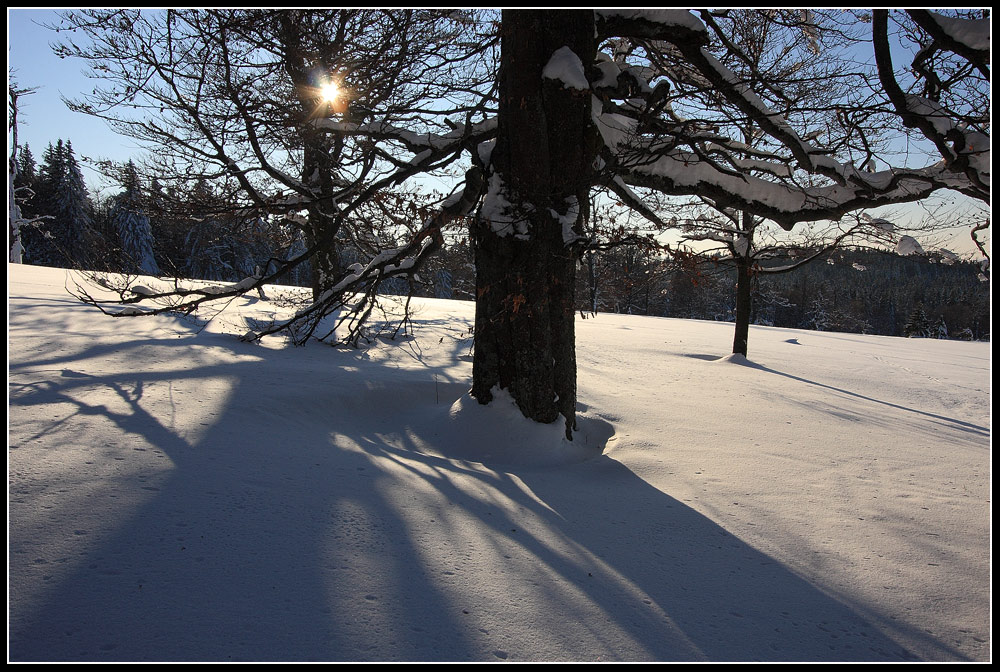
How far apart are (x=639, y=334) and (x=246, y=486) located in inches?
514

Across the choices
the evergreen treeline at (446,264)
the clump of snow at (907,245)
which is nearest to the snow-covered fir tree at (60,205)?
the evergreen treeline at (446,264)

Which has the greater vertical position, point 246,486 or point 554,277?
point 554,277

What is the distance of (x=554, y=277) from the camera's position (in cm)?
450

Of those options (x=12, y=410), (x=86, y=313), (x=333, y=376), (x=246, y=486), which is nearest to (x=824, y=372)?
(x=333, y=376)

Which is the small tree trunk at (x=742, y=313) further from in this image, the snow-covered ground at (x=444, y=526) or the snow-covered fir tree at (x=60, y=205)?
the snow-covered fir tree at (x=60, y=205)

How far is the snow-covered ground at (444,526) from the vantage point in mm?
1830

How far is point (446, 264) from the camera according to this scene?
7.84 meters

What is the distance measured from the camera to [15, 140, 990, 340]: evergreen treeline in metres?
5.52

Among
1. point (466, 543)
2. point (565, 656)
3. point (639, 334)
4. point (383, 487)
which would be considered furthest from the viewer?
point (639, 334)

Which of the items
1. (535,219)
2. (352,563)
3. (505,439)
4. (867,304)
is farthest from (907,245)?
(867,304)

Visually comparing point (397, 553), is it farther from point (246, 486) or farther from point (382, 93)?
point (382, 93)

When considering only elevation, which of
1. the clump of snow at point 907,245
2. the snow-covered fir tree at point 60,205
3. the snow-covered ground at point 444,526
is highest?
the snow-covered fir tree at point 60,205

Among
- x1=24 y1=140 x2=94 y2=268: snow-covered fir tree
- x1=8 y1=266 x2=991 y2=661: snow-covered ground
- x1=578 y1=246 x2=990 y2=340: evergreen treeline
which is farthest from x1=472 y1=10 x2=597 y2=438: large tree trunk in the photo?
x1=24 y1=140 x2=94 y2=268: snow-covered fir tree

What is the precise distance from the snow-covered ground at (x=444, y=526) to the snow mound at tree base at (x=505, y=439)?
0.08 feet
